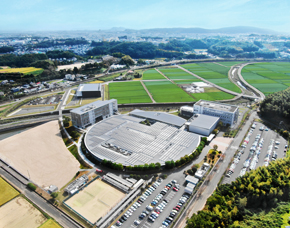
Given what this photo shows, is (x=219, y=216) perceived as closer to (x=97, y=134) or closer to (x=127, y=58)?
(x=97, y=134)

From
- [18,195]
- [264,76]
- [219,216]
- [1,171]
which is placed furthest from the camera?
[264,76]

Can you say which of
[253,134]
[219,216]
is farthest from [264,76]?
[219,216]

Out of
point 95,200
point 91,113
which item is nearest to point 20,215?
point 95,200

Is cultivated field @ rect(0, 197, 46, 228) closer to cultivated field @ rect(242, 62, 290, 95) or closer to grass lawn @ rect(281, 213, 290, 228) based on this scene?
grass lawn @ rect(281, 213, 290, 228)

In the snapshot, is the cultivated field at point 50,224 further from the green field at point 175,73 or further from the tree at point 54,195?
the green field at point 175,73

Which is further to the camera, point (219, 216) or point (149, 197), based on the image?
point (149, 197)

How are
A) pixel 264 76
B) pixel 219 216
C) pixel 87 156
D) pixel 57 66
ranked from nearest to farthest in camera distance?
pixel 219 216
pixel 87 156
pixel 264 76
pixel 57 66

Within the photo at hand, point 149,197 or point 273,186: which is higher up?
point 273,186

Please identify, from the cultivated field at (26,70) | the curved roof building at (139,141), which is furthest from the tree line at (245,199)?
the cultivated field at (26,70)

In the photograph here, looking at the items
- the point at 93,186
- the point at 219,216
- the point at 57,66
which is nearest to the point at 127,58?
the point at 57,66
